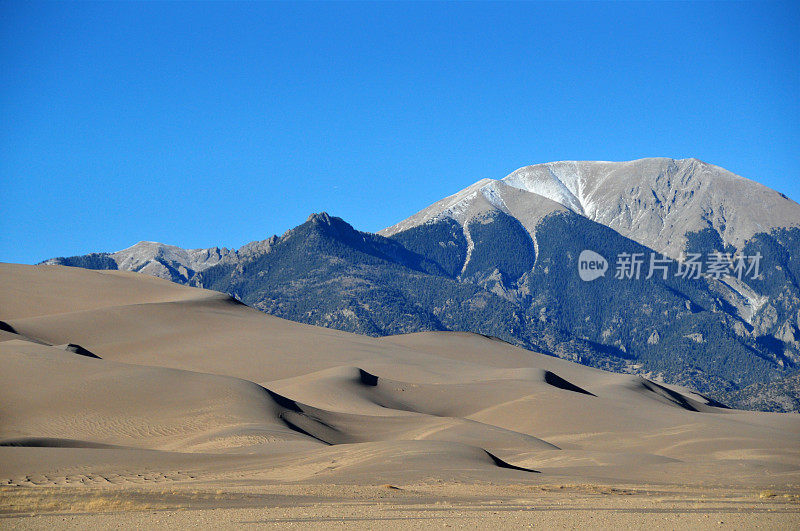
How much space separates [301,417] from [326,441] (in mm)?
5602

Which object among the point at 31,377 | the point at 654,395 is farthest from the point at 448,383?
the point at 31,377

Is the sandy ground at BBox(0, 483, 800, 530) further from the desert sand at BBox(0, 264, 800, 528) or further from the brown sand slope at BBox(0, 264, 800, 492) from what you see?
the brown sand slope at BBox(0, 264, 800, 492)

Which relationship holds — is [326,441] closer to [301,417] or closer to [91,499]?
[301,417]

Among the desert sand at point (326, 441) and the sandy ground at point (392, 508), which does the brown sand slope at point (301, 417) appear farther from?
the sandy ground at point (392, 508)

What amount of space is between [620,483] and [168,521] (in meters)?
21.8

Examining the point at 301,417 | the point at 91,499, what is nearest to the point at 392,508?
the point at 91,499

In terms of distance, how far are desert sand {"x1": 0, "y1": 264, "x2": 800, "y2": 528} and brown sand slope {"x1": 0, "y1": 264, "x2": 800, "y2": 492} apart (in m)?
0.22

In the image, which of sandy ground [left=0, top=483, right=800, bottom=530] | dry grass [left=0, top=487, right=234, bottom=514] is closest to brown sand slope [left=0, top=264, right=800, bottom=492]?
dry grass [left=0, top=487, right=234, bottom=514]

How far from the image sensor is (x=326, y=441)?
54.9 metres

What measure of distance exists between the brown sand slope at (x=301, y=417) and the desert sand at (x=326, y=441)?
224 mm

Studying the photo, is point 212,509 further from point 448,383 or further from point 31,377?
point 448,383

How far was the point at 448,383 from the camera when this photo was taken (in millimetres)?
93750

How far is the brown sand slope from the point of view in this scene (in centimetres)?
3984

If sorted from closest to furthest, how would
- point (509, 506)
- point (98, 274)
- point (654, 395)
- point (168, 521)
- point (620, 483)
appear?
point (168, 521)
point (509, 506)
point (620, 483)
point (654, 395)
point (98, 274)
